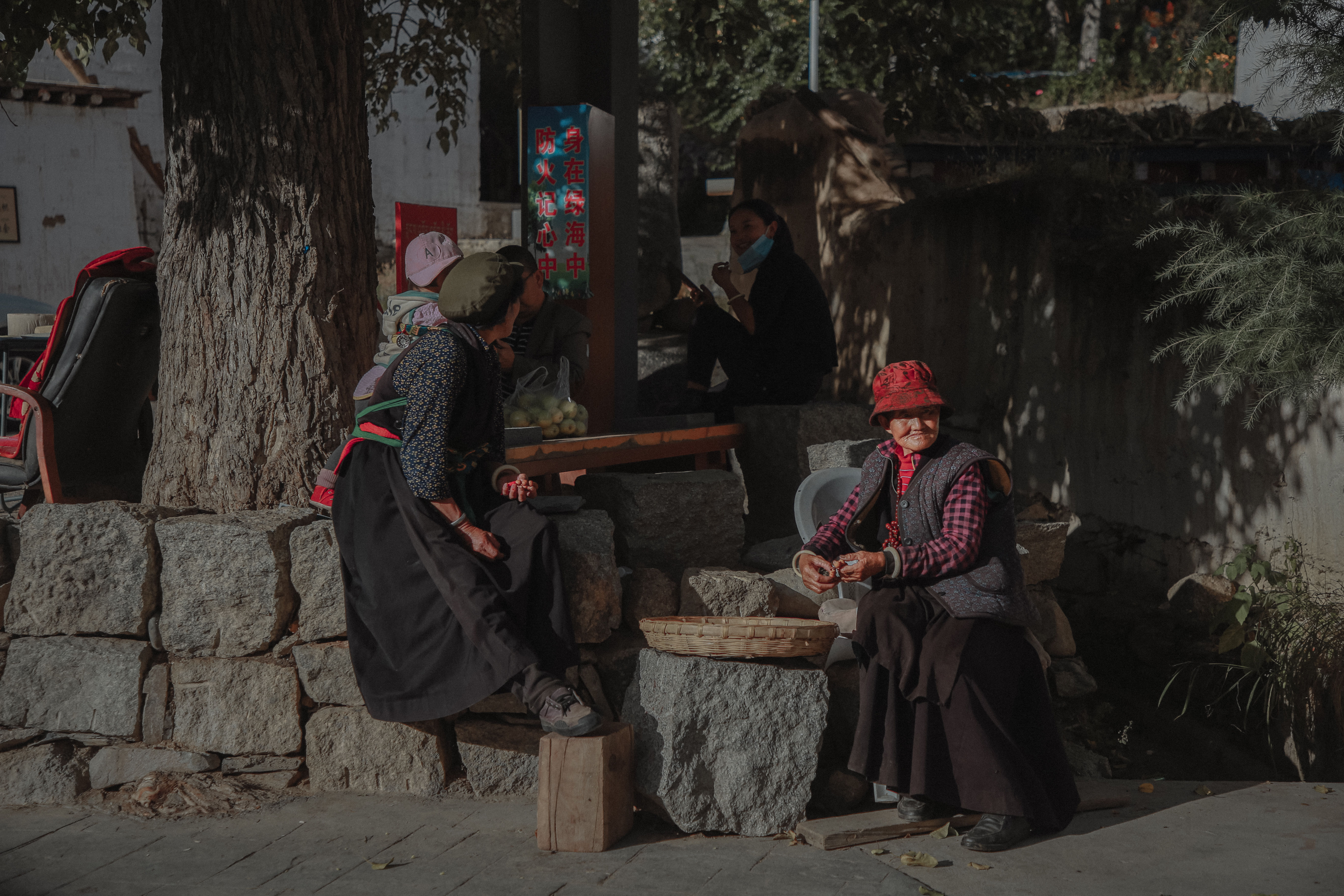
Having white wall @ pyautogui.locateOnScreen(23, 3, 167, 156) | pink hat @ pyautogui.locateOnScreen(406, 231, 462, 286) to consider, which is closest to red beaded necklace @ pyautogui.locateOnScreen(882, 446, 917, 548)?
pink hat @ pyautogui.locateOnScreen(406, 231, 462, 286)

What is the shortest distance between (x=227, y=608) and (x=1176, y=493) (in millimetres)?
4333

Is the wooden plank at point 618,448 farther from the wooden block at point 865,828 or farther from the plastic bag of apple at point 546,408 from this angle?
the wooden block at point 865,828

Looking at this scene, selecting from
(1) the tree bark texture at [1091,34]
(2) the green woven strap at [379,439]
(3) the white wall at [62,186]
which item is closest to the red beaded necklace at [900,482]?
(2) the green woven strap at [379,439]

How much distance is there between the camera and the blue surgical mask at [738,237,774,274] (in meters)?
6.00

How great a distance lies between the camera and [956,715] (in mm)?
3561

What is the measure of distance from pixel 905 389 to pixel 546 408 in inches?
72.0

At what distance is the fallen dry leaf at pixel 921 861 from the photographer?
3.46m

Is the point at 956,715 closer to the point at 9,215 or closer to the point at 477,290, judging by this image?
the point at 477,290

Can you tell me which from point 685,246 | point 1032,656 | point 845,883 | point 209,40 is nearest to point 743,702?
point 845,883

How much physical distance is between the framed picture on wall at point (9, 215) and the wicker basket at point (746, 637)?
12.4 m

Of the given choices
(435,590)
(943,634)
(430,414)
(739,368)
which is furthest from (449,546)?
(739,368)

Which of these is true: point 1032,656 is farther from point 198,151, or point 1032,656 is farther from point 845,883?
point 198,151

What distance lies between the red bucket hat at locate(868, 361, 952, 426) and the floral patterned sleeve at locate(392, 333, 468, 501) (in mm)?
1300

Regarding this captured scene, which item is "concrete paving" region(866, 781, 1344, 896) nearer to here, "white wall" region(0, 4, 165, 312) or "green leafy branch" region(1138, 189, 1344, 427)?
"green leafy branch" region(1138, 189, 1344, 427)
